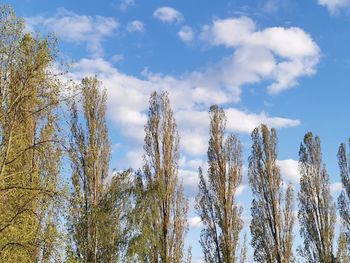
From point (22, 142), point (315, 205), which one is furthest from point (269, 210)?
point (22, 142)

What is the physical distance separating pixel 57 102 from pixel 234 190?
1536 centimetres

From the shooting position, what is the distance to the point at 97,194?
20.7 m

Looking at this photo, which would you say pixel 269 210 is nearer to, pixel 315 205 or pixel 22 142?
pixel 315 205

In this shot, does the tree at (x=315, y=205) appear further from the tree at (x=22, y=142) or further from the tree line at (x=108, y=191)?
the tree at (x=22, y=142)

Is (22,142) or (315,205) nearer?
(22,142)

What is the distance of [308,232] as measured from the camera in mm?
27312

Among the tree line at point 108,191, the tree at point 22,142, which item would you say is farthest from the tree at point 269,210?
the tree at point 22,142

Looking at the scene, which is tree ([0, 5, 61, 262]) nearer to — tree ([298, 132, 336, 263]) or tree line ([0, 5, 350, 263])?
tree line ([0, 5, 350, 263])

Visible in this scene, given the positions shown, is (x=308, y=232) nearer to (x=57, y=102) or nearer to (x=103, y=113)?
(x=103, y=113)

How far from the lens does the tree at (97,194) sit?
19.2m

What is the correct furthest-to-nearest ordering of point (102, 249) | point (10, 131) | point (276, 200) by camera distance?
point (276, 200) < point (102, 249) < point (10, 131)

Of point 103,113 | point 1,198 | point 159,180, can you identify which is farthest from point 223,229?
point 1,198

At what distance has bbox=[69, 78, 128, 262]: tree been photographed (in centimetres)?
1919

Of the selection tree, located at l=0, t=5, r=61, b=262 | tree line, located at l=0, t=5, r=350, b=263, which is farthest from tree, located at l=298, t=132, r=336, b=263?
tree, located at l=0, t=5, r=61, b=262
